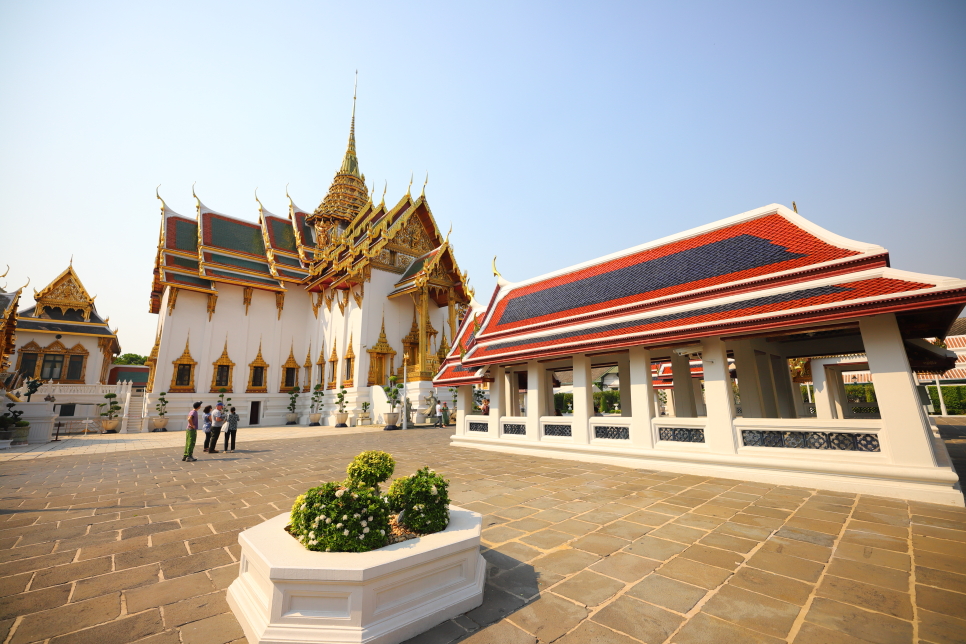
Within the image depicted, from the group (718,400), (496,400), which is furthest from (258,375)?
(718,400)

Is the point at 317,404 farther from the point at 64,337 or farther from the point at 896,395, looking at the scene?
the point at 896,395

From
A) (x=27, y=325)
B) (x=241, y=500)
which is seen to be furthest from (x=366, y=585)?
(x=27, y=325)

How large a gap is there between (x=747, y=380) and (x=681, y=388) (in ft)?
5.85

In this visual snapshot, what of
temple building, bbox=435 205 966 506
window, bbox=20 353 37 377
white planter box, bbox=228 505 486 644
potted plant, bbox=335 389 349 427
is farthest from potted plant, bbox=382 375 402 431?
window, bbox=20 353 37 377

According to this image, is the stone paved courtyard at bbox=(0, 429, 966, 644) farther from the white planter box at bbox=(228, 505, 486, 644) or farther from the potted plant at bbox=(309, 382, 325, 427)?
the potted plant at bbox=(309, 382, 325, 427)

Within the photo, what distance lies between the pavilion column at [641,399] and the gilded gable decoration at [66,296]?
35.7 meters

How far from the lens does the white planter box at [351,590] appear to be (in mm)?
2109

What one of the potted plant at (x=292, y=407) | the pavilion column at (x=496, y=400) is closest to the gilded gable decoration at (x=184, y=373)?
the potted plant at (x=292, y=407)

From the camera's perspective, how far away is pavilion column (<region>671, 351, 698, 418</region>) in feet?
31.3

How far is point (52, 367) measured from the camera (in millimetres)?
25172

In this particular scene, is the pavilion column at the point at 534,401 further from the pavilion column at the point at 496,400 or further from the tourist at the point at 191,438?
the tourist at the point at 191,438

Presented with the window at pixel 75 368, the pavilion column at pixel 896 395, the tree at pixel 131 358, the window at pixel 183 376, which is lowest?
the pavilion column at pixel 896 395

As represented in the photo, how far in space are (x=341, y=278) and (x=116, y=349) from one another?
84.9 ft

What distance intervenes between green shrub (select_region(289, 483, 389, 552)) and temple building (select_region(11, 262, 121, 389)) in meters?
33.7
